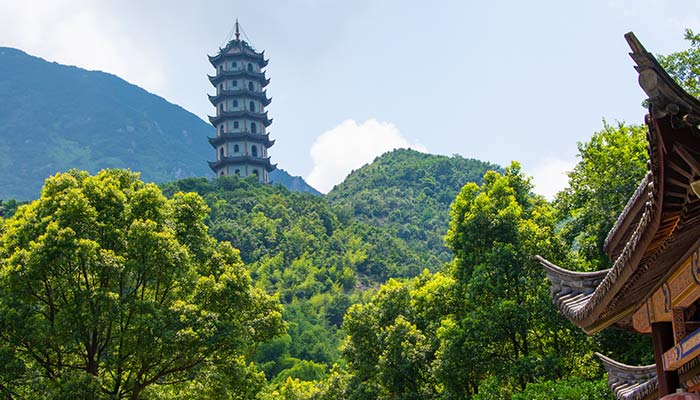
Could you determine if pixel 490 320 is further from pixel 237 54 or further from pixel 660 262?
pixel 237 54

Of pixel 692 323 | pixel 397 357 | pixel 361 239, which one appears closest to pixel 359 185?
pixel 361 239

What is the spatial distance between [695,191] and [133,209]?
1455 centimetres

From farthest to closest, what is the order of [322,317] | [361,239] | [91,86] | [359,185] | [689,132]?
1. [91,86]
2. [359,185]
3. [361,239]
4. [322,317]
5. [689,132]

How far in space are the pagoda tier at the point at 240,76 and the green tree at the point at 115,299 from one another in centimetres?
5788

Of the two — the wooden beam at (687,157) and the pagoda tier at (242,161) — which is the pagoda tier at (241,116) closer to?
the pagoda tier at (242,161)

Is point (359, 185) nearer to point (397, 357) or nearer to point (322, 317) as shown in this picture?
point (322, 317)

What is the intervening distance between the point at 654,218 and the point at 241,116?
69.0 metres

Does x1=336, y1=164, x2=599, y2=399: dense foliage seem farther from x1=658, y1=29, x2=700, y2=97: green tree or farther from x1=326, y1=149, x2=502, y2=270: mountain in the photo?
x1=326, y1=149, x2=502, y2=270: mountain

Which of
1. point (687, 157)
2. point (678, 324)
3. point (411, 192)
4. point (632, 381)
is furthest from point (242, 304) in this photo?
point (411, 192)

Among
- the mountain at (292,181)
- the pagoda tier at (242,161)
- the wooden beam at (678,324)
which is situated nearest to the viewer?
the wooden beam at (678,324)

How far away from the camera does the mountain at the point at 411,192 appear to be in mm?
87938

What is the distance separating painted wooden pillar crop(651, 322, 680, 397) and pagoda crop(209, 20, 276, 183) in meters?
66.4

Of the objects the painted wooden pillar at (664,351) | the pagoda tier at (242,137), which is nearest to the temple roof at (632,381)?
the painted wooden pillar at (664,351)

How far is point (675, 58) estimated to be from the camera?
17750 mm
